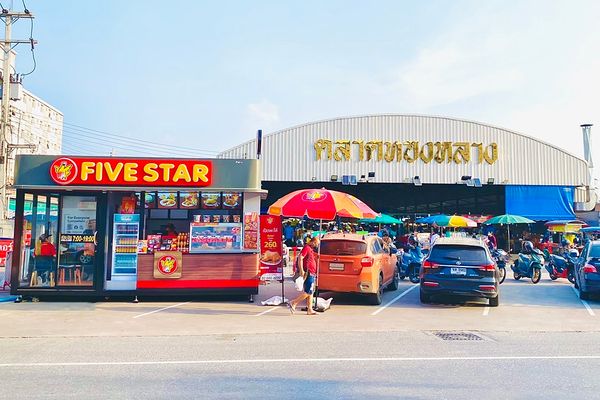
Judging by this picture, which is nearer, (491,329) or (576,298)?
(491,329)

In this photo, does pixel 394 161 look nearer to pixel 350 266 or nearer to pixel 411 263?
pixel 411 263

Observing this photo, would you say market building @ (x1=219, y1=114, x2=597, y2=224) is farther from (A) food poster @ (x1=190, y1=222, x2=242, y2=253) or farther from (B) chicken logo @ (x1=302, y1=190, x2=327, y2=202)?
(B) chicken logo @ (x1=302, y1=190, x2=327, y2=202)

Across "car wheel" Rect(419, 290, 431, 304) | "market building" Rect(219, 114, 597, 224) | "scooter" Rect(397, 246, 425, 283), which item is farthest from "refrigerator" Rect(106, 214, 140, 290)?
"market building" Rect(219, 114, 597, 224)

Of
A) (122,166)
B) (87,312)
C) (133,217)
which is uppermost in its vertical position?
(122,166)

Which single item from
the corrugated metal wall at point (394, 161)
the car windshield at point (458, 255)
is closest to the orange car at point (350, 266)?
the car windshield at point (458, 255)

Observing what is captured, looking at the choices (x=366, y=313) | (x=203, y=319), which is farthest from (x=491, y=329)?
(x=203, y=319)

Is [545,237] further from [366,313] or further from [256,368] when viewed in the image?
[256,368]

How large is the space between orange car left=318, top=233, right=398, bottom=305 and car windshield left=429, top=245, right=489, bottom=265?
146 cm

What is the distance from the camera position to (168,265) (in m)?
12.3

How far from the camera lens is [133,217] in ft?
41.5

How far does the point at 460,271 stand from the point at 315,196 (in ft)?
12.8

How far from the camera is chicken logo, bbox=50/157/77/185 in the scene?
1202cm

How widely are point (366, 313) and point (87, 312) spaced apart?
253 inches

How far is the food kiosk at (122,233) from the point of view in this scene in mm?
12109
